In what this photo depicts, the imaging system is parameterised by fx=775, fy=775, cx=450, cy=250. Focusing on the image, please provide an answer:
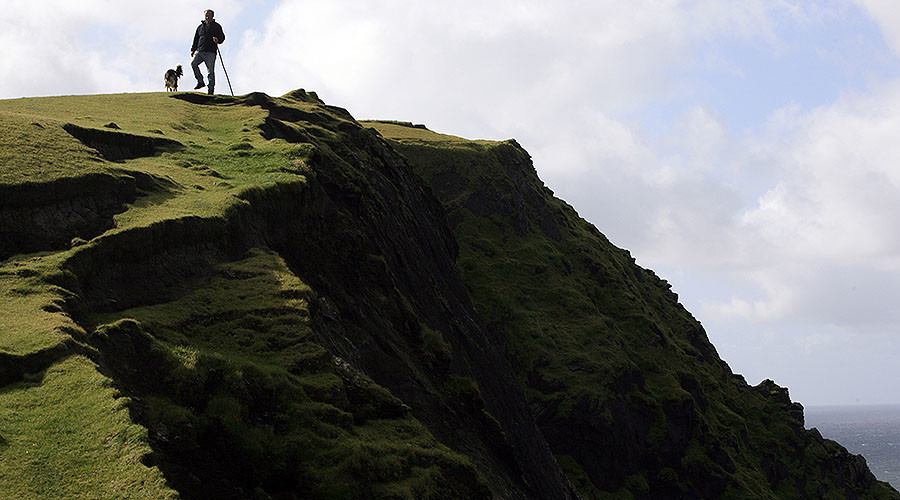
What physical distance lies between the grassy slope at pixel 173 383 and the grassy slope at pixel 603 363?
43566 millimetres

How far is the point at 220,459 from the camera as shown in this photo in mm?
14617

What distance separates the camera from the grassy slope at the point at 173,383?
12195mm

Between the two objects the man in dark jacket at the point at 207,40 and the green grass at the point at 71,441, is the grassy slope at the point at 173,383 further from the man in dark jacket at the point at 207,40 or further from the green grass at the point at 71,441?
the man in dark jacket at the point at 207,40

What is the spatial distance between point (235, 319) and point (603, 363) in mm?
51197

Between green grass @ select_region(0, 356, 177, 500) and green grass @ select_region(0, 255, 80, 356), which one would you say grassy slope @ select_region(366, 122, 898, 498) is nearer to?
green grass @ select_region(0, 255, 80, 356)

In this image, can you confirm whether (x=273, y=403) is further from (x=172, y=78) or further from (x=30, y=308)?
(x=172, y=78)

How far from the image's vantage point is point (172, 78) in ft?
166

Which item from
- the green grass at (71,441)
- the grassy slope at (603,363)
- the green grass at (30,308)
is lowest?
the green grass at (71,441)

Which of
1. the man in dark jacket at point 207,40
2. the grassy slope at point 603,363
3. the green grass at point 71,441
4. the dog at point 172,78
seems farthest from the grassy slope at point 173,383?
the grassy slope at point 603,363

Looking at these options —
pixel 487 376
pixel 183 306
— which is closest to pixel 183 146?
pixel 183 306

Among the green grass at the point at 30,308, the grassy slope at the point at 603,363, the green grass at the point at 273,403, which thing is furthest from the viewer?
the grassy slope at the point at 603,363

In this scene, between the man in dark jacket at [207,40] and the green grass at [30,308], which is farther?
the man in dark jacket at [207,40]

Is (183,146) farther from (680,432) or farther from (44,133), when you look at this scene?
(680,432)

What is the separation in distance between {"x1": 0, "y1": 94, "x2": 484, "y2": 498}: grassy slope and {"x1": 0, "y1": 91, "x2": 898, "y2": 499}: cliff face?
0.05 metres
